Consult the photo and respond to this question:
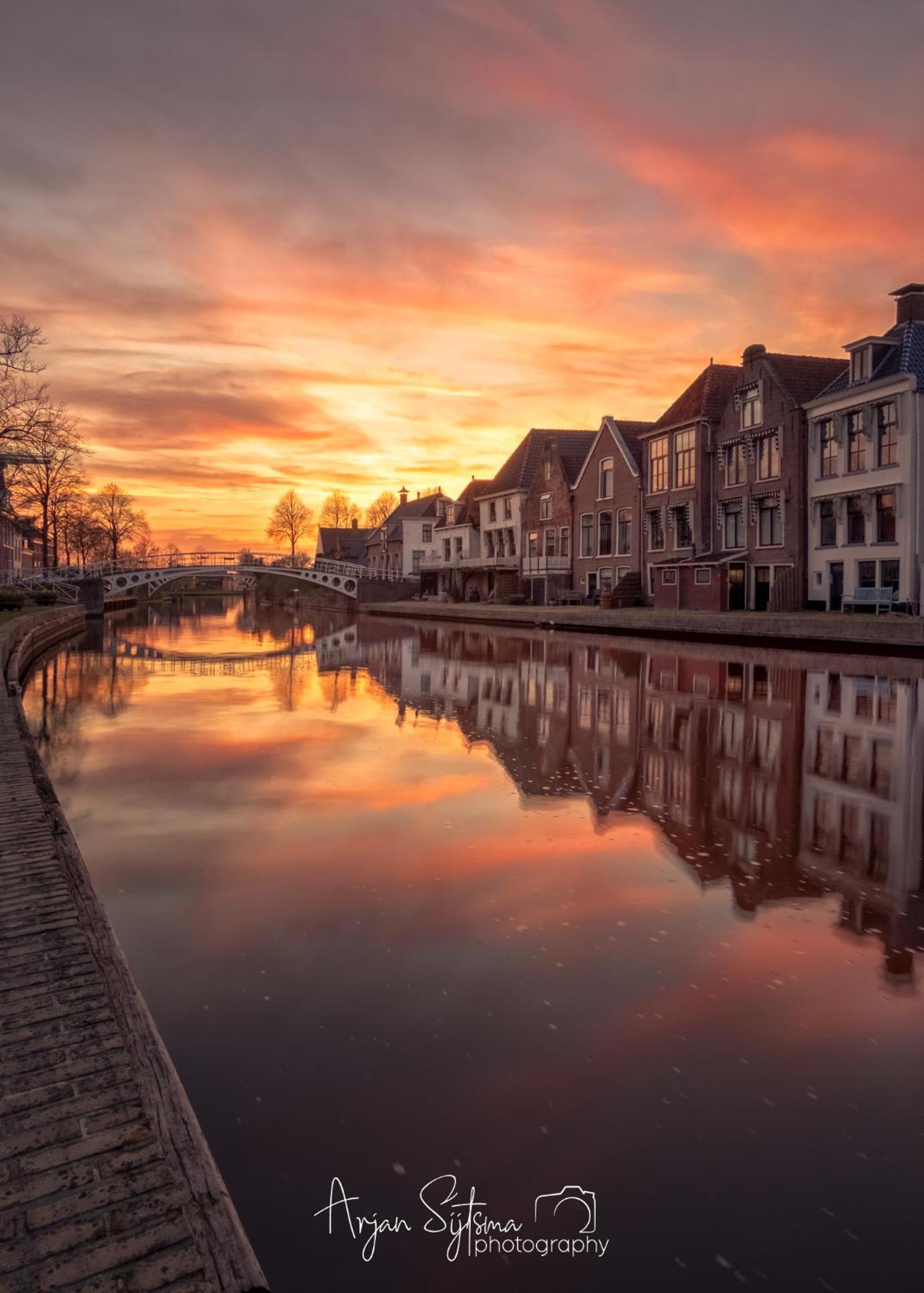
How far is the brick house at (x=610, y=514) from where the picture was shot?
174ft

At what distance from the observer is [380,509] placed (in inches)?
6275

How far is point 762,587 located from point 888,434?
9437 millimetres

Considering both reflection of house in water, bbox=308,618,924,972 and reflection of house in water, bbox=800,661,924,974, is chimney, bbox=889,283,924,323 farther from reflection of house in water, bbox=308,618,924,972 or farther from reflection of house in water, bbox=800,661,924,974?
reflection of house in water, bbox=800,661,924,974

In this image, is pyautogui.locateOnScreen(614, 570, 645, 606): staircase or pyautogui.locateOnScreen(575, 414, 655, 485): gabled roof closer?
pyautogui.locateOnScreen(614, 570, 645, 606): staircase

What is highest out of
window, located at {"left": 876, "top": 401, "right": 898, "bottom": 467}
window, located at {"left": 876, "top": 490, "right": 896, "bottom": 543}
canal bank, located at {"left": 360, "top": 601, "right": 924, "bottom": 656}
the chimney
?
the chimney

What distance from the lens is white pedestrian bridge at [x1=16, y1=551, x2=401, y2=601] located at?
2532 inches

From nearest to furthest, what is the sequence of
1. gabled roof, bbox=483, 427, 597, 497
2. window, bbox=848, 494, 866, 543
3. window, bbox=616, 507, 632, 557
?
window, bbox=848, 494, 866, 543, window, bbox=616, 507, 632, 557, gabled roof, bbox=483, 427, 597, 497

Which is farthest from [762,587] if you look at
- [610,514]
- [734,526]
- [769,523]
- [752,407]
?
[610,514]

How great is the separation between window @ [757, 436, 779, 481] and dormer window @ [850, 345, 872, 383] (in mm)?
4985

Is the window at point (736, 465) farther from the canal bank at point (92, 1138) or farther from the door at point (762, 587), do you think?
the canal bank at point (92, 1138)

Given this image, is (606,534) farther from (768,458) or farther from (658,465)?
(768,458)

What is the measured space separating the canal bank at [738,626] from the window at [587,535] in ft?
20.1

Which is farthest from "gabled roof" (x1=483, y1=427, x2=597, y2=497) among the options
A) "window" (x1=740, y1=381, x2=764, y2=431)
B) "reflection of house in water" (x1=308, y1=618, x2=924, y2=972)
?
"reflection of house in water" (x1=308, y1=618, x2=924, y2=972)

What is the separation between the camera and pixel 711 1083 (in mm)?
4902
